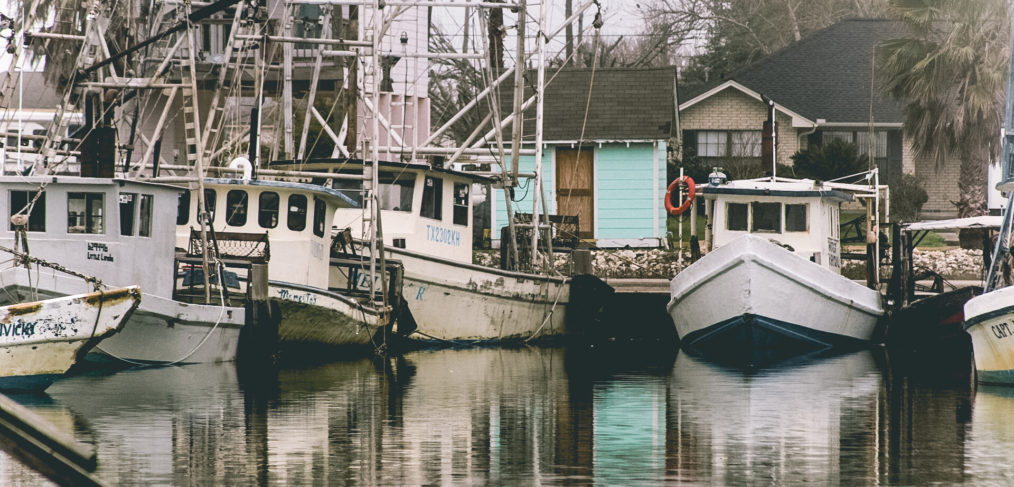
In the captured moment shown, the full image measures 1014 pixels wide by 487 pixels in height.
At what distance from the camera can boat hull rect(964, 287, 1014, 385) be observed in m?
19.8

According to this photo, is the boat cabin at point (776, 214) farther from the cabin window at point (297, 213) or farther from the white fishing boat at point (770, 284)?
the cabin window at point (297, 213)

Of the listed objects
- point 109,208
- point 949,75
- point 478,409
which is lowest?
point 478,409

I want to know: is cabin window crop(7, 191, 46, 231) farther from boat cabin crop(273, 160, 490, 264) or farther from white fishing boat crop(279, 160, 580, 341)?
boat cabin crop(273, 160, 490, 264)

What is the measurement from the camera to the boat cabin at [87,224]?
72.1 ft

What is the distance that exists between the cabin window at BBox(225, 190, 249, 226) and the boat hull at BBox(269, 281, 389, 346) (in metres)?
1.83

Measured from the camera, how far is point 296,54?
123 feet

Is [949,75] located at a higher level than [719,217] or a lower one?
higher

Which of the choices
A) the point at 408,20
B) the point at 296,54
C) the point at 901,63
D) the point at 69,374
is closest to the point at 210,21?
the point at 296,54

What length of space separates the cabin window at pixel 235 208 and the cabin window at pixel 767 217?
8988 mm

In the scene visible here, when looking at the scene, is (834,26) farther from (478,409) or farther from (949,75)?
(478,409)

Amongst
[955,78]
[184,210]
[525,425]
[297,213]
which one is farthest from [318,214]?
[955,78]

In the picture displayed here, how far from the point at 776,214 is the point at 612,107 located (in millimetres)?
13373

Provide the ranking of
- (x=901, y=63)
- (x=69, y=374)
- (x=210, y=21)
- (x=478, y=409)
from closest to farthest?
(x=478, y=409), (x=69, y=374), (x=210, y=21), (x=901, y=63)

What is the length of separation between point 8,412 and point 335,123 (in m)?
29.8
